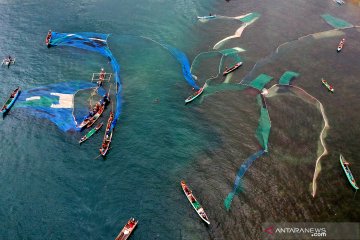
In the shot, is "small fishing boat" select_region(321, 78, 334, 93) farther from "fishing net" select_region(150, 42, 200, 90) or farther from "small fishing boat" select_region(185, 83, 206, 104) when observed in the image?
"fishing net" select_region(150, 42, 200, 90)

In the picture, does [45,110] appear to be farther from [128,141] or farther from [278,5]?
[278,5]

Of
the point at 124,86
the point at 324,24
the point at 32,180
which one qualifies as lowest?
the point at 32,180

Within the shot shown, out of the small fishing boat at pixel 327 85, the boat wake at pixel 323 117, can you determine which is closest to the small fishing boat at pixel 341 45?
the small fishing boat at pixel 327 85

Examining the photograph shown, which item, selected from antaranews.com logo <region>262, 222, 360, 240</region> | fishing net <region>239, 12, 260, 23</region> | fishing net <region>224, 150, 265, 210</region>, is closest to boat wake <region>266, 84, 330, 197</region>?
antaranews.com logo <region>262, 222, 360, 240</region>

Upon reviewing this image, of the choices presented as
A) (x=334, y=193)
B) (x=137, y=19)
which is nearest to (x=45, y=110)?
(x=137, y=19)

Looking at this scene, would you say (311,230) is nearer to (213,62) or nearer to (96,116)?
(96,116)

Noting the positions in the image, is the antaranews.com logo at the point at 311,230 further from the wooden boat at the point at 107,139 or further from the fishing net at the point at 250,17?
the fishing net at the point at 250,17

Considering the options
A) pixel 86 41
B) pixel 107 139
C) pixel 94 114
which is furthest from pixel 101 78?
pixel 107 139
